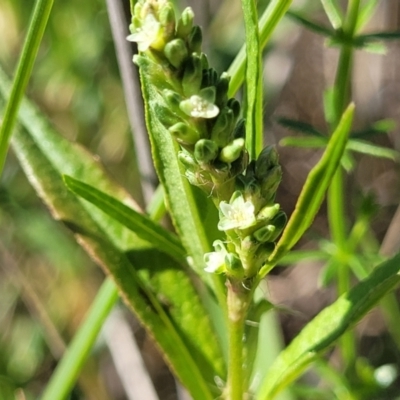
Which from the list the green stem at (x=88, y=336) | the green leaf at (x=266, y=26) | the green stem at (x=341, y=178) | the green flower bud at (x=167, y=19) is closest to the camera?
the green flower bud at (x=167, y=19)

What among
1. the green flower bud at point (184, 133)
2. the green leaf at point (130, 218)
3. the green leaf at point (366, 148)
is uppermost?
the green flower bud at point (184, 133)

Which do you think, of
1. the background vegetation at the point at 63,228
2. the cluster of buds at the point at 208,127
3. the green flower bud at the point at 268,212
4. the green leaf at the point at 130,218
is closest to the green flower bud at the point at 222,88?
the cluster of buds at the point at 208,127

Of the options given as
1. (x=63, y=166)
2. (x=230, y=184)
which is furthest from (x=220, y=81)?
(x=63, y=166)

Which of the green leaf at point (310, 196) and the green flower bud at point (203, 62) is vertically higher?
the green flower bud at point (203, 62)

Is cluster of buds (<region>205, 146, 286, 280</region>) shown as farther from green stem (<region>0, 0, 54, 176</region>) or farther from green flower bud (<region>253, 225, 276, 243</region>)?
green stem (<region>0, 0, 54, 176</region>)

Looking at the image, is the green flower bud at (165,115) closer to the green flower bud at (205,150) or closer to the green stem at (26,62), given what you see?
the green flower bud at (205,150)

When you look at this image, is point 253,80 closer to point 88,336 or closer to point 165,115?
point 165,115
